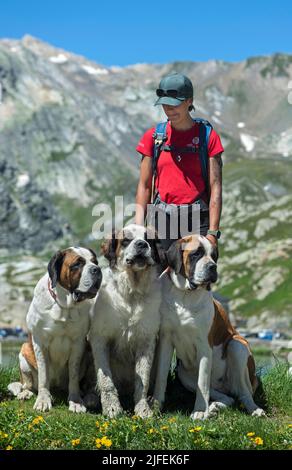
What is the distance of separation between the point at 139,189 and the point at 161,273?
5.84 feet

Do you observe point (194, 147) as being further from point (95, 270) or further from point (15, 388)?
point (15, 388)

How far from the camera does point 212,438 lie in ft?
30.8

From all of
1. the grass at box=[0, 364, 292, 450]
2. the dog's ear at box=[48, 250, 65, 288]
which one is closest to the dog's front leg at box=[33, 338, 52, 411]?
the grass at box=[0, 364, 292, 450]

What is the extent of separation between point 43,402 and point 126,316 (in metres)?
2.15

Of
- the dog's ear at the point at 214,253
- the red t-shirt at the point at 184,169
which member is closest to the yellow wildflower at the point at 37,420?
the dog's ear at the point at 214,253

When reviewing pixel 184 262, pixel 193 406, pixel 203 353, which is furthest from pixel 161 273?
pixel 193 406

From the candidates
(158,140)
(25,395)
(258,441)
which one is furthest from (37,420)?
(158,140)

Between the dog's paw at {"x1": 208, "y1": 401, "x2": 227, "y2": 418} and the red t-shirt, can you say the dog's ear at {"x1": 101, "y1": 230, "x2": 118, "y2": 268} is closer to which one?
the red t-shirt

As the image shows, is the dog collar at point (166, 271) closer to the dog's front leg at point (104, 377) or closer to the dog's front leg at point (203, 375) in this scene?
the dog's front leg at point (203, 375)

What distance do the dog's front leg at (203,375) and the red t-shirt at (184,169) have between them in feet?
8.60

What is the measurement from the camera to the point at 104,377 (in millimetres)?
11812

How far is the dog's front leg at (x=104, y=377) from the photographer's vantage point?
1169cm

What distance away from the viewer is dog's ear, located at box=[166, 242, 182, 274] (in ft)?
37.4
